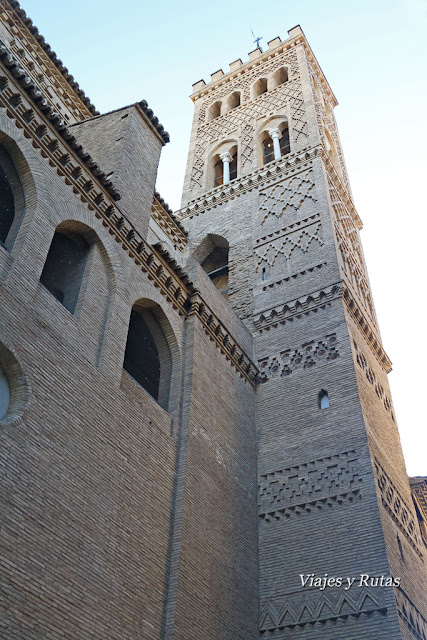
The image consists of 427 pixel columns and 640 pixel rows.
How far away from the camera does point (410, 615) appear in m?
7.89

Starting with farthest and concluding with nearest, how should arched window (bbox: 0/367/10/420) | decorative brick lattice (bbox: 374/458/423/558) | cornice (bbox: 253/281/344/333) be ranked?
cornice (bbox: 253/281/344/333) → decorative brick lattice (bbox: 374/458/423/558) → arched window (bbox: 0/367/10/420)

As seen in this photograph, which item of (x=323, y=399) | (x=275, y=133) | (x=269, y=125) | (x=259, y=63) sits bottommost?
(x=323, y=399)

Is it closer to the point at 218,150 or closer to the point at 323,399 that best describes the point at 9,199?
the point at 323,399

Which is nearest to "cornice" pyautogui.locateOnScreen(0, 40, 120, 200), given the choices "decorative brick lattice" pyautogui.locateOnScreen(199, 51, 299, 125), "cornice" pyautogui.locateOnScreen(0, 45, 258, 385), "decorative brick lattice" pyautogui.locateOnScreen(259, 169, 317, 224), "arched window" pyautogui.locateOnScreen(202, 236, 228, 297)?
"cornice" pyautogui.locateOnScreen(0, 45, 258, 385)

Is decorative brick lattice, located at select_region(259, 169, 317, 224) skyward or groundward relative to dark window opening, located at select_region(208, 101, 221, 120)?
groundward

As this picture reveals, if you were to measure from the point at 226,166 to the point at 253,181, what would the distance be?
2072mm

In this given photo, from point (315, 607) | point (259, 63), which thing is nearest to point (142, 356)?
point (315, 607)

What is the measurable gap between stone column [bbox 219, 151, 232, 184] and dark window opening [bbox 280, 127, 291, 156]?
56.7 inches

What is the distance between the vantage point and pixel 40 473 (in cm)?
578

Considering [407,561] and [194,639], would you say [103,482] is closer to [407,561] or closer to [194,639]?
[194,639]

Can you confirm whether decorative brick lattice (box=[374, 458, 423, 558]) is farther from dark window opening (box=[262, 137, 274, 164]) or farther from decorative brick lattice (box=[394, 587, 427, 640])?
dark window opening (box=[262, 137, 274, 164])

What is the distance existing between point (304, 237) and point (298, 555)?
6.39m

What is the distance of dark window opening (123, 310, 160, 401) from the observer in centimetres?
948

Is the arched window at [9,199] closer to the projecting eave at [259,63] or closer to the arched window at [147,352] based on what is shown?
the arched window at [147,352]
